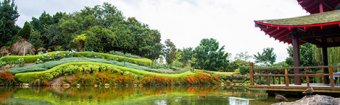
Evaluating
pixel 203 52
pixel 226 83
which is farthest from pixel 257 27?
pixel 203 52

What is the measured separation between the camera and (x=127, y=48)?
47094 mm

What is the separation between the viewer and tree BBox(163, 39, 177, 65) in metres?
62.6

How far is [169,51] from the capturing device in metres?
63.8

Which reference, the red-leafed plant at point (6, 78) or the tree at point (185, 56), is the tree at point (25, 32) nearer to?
the tree at point (185, 56)

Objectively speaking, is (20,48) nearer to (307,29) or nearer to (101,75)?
(101,75)

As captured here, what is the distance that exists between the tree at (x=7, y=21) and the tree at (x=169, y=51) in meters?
28.0

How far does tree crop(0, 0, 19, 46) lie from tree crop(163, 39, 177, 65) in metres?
28.0

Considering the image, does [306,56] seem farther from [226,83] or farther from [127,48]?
[127,48]

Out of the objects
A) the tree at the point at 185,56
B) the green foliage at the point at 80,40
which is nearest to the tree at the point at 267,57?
the tree at the point at 185,56

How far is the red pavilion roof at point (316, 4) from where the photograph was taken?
16375 millimetres

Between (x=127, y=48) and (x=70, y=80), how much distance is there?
1889 cm

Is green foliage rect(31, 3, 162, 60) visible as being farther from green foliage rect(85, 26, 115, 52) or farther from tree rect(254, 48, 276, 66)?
tree rect(254, 48, 276, 66)

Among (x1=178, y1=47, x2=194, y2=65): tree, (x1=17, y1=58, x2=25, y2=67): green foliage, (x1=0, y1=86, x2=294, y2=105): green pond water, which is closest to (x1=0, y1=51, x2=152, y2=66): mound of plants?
(x1=17, y1=58, x2=25, y2=67): green foliage

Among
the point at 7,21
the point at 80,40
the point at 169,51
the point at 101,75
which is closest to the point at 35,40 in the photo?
the point at 7,21
